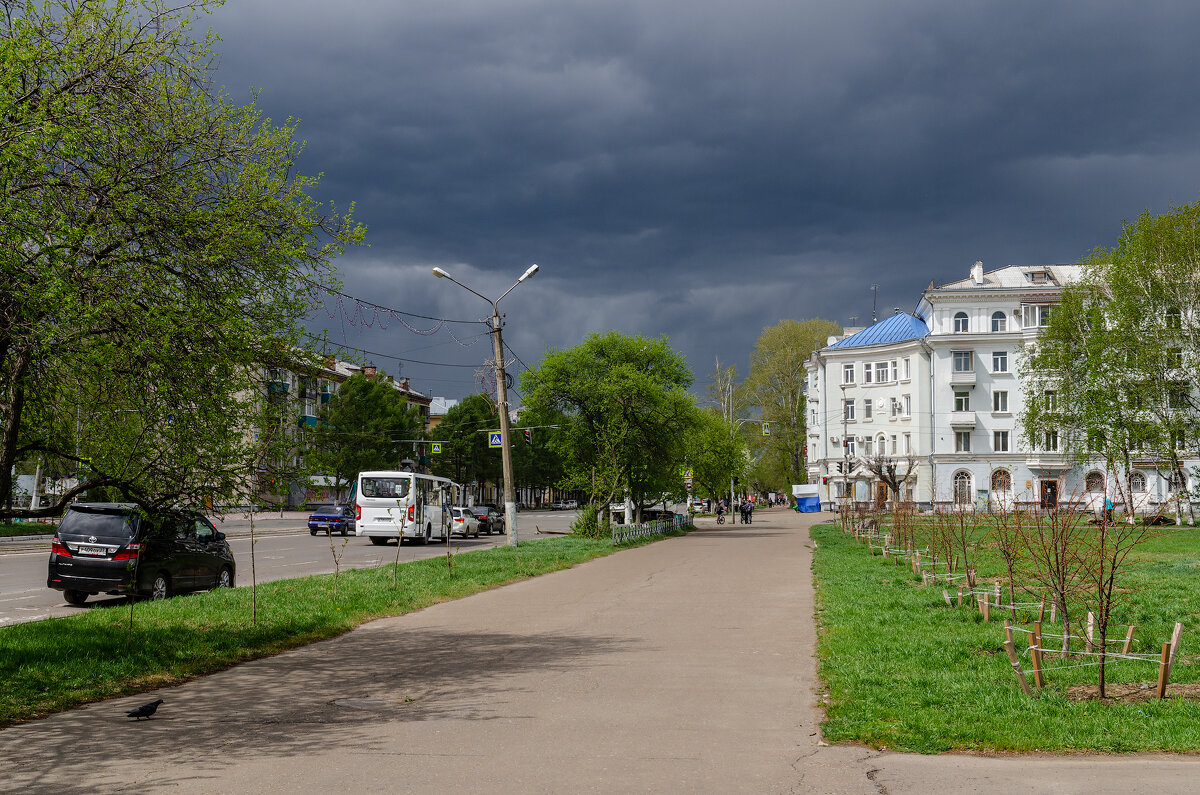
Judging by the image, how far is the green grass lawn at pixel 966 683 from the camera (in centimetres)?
685

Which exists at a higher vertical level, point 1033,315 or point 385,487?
point 1033,315

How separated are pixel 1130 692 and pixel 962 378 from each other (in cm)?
6784

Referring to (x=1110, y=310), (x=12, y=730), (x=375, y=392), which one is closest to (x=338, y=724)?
(x=12, y=730)

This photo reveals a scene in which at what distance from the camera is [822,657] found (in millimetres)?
10672

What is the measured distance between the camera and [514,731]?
24.4 ft

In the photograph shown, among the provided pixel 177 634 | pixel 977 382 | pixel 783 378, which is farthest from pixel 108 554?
pixel 783 378

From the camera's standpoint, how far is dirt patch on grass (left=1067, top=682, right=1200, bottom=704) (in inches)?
314

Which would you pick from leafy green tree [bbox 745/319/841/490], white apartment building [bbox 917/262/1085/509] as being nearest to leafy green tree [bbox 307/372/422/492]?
leafy green tree [bbox 745/319/841/490]

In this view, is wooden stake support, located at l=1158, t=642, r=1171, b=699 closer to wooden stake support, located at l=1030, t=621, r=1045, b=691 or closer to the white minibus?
wooden stake support, located at l=1030, t=621, r=1045, b=691

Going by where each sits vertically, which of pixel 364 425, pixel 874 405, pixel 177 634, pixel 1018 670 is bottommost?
pixel 177 634

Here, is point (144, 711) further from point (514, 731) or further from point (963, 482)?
point (963, 482)

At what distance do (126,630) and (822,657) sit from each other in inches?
319

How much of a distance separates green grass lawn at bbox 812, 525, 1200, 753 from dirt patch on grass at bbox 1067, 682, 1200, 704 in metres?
0.15

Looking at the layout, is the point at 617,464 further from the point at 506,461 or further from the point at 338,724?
the point at 338,724
